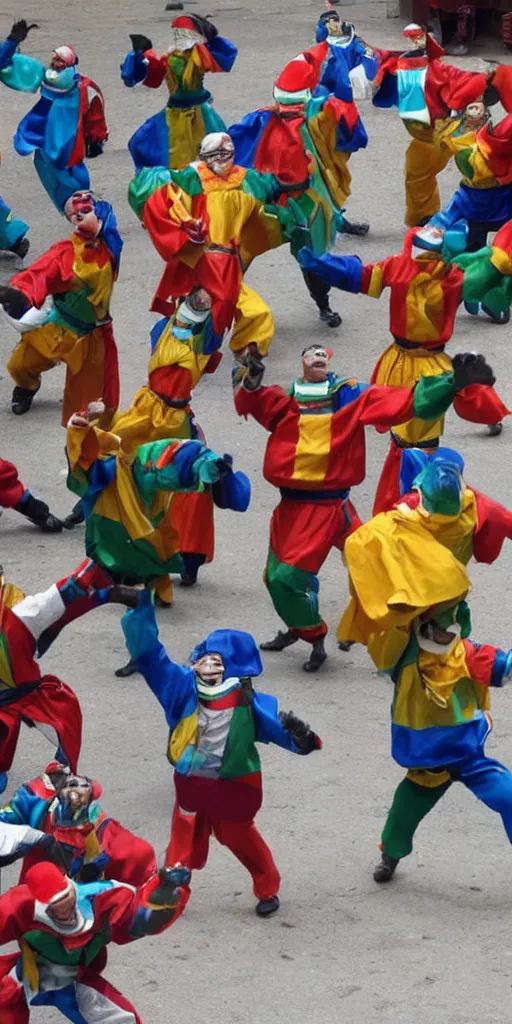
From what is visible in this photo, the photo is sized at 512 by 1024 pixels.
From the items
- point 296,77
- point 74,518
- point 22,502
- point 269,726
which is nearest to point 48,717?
point 269,726

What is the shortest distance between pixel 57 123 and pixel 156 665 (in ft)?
21.7

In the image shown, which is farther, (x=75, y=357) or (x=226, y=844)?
(x=75, y=357)

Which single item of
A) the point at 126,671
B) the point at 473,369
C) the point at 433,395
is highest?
the point at 473,369

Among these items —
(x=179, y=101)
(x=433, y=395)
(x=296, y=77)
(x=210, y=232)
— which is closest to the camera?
(x=433, y=395)

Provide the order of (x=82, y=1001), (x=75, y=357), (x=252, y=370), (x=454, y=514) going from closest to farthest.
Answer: (x=82, y=1001) → (x=454, y=514) → (x=252, y=370) → (x=75, y=357)

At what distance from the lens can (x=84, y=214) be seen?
11.1 meters

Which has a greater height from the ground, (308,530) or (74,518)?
(308,530)

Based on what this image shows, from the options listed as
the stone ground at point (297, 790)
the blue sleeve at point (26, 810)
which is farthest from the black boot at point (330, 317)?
the blue sleeve at point (26, 810)

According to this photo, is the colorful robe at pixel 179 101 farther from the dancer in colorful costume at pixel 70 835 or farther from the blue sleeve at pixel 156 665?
the dancer in colorful costume at pixel 70 835

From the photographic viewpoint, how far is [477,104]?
526 inches

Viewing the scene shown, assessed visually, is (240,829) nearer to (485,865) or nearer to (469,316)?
(485,865)

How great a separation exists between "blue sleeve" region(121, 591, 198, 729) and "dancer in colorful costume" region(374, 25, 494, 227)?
6.54 meters

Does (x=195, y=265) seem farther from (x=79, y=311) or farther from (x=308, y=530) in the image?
(x=308, y=530)

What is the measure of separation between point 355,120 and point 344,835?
20.5 ft
